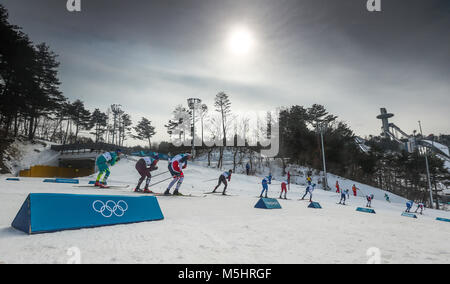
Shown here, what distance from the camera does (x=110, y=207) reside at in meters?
4.38

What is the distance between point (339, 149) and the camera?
44469 mm

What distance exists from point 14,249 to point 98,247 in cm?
91

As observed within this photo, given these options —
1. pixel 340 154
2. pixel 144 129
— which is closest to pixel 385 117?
pixel 340 154

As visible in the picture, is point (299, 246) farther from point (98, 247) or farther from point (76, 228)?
point (76, 228)

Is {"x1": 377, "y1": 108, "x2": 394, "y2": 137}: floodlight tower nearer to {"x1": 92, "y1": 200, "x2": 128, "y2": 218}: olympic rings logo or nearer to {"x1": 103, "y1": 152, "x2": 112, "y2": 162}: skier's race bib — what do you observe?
{"x1": 103, "y1": 152, "x2": 112, "y2": 162}: skier's race bib

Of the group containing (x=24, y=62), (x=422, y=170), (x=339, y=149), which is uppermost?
(x=24, y=62)

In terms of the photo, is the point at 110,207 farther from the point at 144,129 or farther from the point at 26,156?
the point at 144,129

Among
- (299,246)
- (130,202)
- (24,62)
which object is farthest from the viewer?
(24,62)

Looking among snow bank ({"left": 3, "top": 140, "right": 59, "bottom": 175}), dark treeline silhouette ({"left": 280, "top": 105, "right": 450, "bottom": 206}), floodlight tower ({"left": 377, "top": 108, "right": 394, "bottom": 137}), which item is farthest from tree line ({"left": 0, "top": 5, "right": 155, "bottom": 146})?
floodlight tower ({"left": 377, "top": 108, "right": 394, "bottom": 137})

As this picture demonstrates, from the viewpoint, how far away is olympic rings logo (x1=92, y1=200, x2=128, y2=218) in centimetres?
416

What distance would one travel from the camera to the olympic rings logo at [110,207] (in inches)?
164

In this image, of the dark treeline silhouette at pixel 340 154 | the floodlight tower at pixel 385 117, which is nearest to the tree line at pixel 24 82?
the dark treeline silhouette at pixel 340 154
